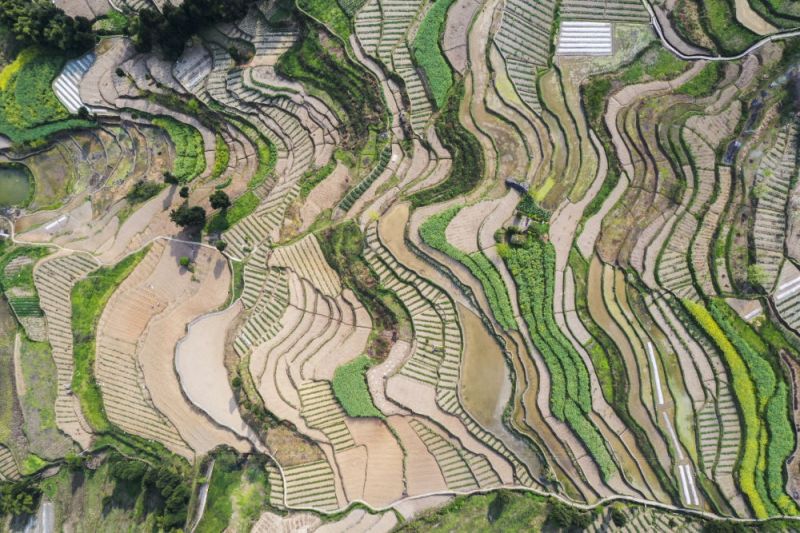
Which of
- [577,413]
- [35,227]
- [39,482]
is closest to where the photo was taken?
[577,413]

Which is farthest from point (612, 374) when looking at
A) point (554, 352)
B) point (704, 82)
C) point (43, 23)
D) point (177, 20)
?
point (43, 23)

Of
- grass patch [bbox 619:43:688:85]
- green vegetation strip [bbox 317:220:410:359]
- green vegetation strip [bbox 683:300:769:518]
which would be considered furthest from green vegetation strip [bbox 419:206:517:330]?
grass patch [bbox 619:43:688:85]

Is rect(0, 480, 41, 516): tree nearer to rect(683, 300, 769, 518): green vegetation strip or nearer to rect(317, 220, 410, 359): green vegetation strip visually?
rect(317, 220, 410, 359): green vegetation strip

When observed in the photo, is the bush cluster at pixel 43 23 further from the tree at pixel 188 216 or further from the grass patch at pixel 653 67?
the grass patch at pixel 653 67

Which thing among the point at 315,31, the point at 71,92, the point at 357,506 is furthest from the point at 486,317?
the point at 71,92

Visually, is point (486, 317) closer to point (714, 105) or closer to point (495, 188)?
point (495, 188)

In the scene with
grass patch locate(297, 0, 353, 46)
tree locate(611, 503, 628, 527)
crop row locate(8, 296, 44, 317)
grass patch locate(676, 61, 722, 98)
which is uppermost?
grass patch locate(297, 0, 353, 46)
